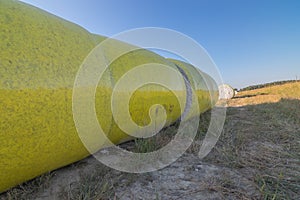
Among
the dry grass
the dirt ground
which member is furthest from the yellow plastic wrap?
the dry grass

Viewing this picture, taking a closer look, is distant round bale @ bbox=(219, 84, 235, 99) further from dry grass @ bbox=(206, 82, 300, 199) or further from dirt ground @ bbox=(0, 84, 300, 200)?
dirt ground @ bbox=(0, 84, 300, 200)

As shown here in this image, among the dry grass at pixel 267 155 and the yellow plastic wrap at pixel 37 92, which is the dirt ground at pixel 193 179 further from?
→ the yellow plastic wrap at pixel 37 92

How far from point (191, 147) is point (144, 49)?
4.33ft

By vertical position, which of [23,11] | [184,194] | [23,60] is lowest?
[184,194]

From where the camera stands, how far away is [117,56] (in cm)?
181

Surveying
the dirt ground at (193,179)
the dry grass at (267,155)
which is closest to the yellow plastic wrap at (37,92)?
the dirt ground at (193,179)

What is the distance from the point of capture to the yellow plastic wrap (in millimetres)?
1032

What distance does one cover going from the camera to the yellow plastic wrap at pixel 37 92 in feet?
3.39

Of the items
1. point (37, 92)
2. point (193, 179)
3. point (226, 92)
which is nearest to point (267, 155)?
point (193, 179)

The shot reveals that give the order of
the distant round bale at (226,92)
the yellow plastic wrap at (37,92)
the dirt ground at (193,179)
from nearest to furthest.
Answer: the yellow plastic wrap at (37,92), the dirt ground at (193,179), the distant round bale at (226,92)

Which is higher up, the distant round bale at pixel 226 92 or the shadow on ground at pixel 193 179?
the distant round bale at pixel 226 92

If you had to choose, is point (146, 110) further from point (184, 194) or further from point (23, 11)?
point (23, 11)

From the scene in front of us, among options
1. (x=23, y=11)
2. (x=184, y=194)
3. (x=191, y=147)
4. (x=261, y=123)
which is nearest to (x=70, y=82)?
(x=23, y=11)

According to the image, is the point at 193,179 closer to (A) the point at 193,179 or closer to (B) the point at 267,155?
(A) the point at 193,179
